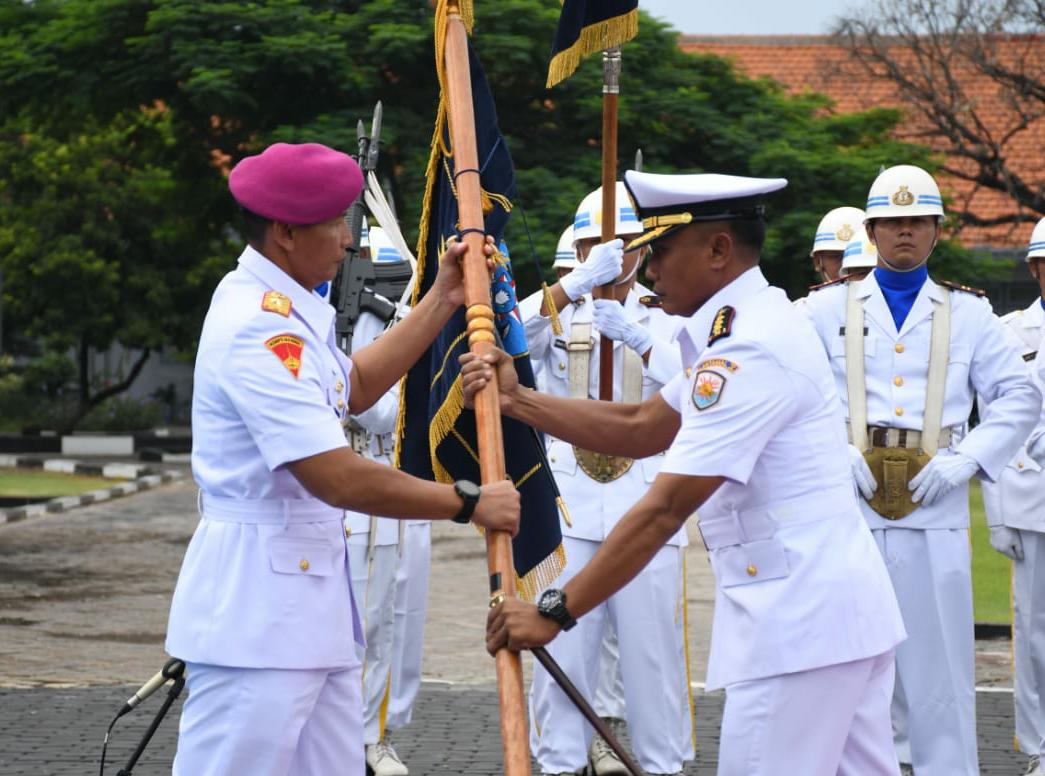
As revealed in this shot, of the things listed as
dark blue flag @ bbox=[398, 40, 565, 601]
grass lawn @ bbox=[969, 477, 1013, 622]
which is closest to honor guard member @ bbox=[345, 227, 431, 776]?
dark blue flag @ bbox=[398, 40, 565, 601]

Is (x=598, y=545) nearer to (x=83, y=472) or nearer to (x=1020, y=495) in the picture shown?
(x=1020, y=495)

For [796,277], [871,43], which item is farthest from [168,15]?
[871,43]

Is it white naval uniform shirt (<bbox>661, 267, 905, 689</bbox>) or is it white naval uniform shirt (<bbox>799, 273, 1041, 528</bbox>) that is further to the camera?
white naval uniform shirt (<bbox>799, 273, 1041, 528</bbox>)

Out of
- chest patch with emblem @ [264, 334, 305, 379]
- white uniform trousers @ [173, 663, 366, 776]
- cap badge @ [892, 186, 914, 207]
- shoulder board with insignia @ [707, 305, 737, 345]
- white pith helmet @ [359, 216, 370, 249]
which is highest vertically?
cap badge @ [892, 186, 914, 207]

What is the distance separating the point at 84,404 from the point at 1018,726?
26.7 metres

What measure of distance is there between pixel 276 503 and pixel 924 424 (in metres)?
3.30

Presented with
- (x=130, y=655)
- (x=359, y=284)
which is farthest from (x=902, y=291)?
(x=130, y=655)

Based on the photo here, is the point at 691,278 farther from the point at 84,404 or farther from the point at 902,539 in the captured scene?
the point at 84,404

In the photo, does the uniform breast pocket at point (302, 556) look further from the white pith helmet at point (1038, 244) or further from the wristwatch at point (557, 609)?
the white pith helmet at point (1038, 244)

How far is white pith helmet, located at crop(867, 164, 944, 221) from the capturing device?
6684 mm

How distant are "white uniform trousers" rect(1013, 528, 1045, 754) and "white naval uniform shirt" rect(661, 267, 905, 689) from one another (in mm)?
3699

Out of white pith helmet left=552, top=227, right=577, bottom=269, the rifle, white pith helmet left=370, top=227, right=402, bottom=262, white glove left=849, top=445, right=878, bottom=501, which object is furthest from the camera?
white pith helmet left=552, top=227, right=577, bottom=269

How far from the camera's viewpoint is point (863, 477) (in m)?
6.48

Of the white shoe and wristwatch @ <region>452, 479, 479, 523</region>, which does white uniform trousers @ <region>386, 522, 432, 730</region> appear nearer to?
the white shoe
